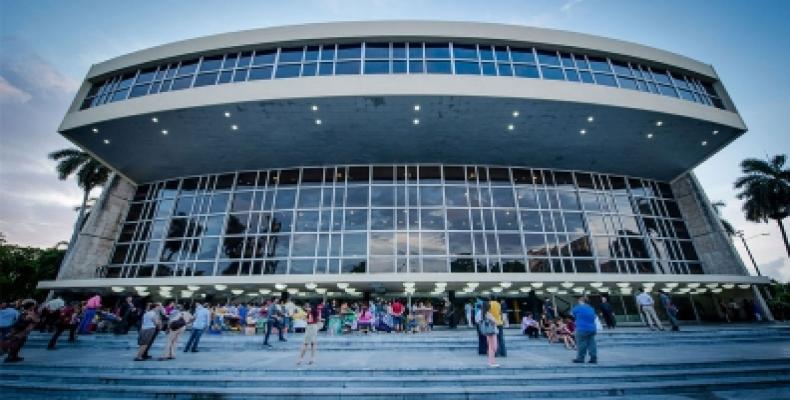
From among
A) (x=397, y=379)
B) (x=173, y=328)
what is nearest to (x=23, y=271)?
(x=173, y=328)

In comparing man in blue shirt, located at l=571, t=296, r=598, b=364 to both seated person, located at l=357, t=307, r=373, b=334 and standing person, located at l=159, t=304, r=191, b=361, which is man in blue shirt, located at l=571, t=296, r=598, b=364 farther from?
standing person, located at l=159, t=304, r=191, b=361

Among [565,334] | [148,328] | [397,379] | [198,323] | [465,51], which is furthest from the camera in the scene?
[465,51]

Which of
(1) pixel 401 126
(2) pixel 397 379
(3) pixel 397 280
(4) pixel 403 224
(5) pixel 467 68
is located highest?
(5) pixel 467 68

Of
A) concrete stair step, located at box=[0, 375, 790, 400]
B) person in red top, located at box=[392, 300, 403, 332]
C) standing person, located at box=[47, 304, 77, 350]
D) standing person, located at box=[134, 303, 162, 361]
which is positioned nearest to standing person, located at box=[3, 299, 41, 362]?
standing person, located at box=[47, 304, 77, 350]

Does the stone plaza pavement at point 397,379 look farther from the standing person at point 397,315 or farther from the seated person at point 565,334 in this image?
the standing person at point 397,315

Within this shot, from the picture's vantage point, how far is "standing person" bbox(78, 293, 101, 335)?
518 inches

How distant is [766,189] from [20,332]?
41.6 meters

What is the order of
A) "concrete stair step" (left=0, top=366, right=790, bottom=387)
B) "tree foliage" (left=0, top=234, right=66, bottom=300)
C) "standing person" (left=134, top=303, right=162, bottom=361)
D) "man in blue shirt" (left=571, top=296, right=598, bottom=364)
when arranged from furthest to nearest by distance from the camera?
1. "tree foliage" (left=0, top=234, right=66, bottom=300)
2. "standing person" (left=134, top=303, right=162, bottom=361)
3. "man in blue shirt" (left=571, top=296, right=598, bottom=364)
4. "concrete stair step" (left=0, top=366, right=790, bottom=387)

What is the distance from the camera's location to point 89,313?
43.7 feet

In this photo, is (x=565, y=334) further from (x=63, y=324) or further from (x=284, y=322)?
(x=63, y=324)

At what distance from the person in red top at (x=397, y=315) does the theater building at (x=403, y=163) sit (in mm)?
1861

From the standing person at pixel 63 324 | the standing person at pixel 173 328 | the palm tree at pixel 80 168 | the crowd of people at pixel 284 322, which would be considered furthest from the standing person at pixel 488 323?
the palm tree at pixel 80 168

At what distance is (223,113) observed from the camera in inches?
670

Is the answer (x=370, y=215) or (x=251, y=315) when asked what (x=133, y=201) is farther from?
(x=370, y=215)
